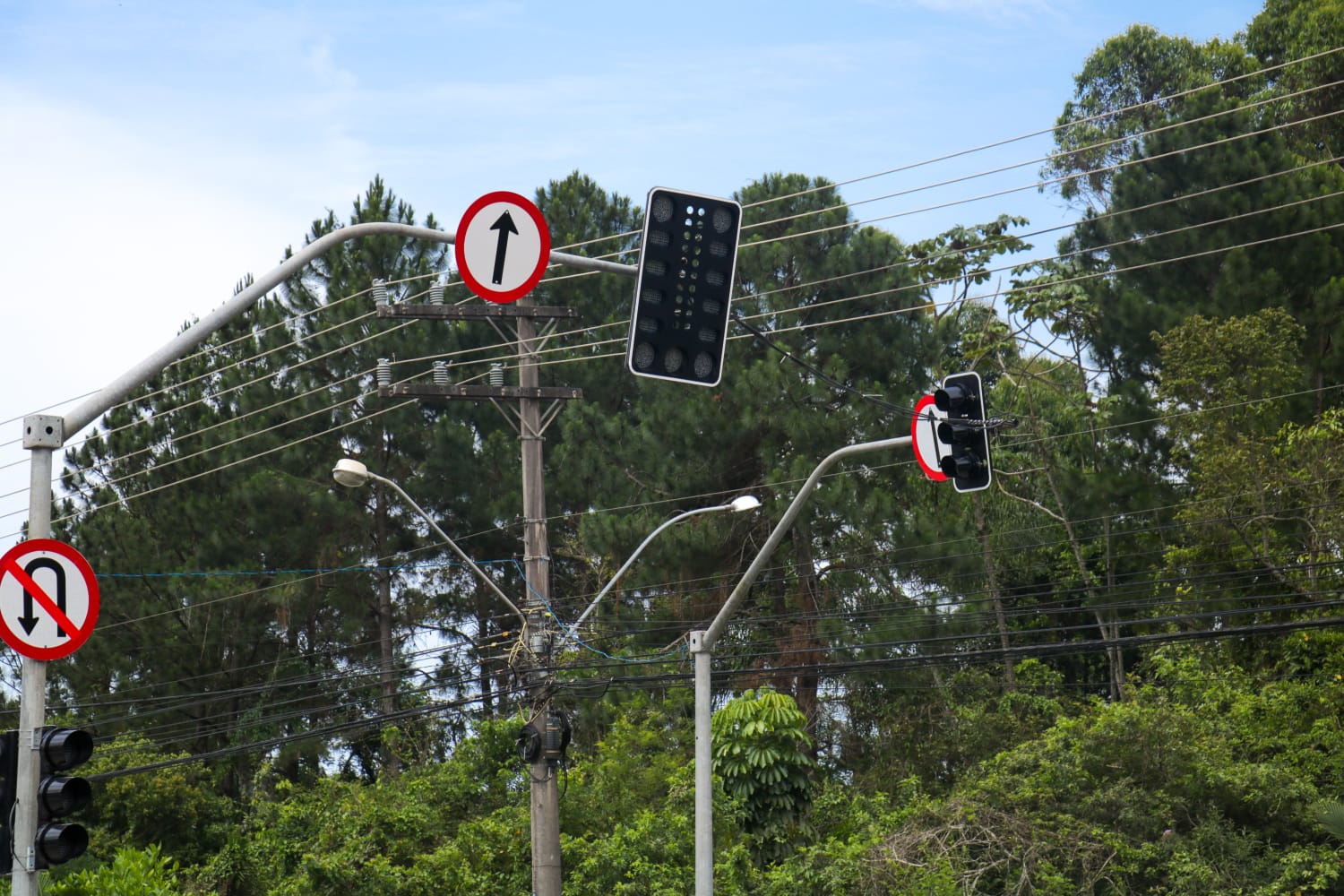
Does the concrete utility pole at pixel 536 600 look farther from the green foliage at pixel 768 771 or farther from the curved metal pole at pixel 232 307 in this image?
the curved metal pole at pixel 232 307

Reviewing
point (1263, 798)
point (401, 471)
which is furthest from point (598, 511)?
point (1263, 798)

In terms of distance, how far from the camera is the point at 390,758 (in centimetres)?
4022

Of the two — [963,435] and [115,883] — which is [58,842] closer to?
[115,883]

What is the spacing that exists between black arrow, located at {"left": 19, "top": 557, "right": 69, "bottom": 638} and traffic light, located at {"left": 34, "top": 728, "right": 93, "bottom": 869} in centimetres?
75

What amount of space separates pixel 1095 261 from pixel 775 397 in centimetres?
907

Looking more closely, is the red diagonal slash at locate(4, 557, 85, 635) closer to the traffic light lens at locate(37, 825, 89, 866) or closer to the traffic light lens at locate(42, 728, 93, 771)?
the traffic light lens at locate(42, 728, 93, 771)

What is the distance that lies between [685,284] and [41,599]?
5.09 m

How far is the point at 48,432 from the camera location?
10.2 metres

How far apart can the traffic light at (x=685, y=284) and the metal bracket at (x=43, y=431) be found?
14.8 feet

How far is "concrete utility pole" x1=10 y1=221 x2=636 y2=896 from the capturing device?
932cm

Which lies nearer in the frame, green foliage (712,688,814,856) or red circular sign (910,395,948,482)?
red circular sign (910,395,948,482)

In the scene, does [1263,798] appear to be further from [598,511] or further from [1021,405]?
[598,511]

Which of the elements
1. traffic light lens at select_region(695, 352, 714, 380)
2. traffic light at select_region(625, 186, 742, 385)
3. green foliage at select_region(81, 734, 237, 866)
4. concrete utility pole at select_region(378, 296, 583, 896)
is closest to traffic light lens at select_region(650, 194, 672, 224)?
traffic light at select_region(625, 186, 742, 385)

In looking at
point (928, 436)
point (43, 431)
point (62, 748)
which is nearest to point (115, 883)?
point (62, 748)
